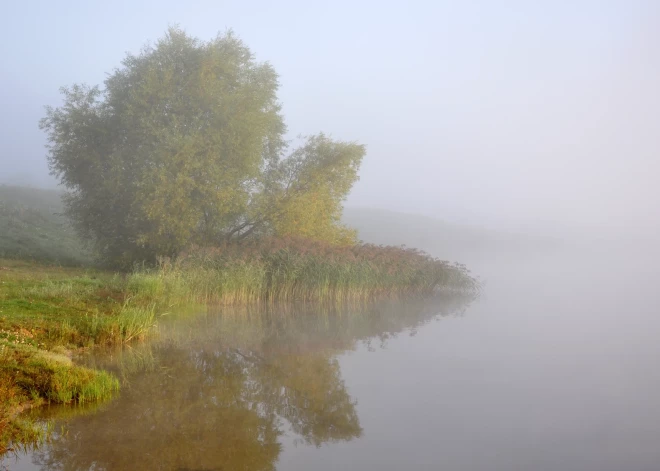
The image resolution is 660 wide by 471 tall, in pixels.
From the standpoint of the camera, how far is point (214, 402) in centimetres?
816

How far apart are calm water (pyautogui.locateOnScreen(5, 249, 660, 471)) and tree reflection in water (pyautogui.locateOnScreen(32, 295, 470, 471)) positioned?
0.03 metres

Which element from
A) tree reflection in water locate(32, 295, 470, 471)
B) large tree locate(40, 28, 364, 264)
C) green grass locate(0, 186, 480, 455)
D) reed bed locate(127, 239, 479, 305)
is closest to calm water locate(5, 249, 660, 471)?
tree reflection in water locate(32, 295, 470, 471)

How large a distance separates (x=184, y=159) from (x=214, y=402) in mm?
13639

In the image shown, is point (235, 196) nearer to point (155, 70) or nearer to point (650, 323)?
point (155, 70)

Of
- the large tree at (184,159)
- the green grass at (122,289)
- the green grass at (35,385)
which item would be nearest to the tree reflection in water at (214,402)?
the green grass at (35,385)

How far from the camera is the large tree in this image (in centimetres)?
2067

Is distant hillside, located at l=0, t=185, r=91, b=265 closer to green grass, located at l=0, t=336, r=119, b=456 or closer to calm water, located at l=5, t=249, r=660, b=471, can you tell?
calm water, located at l=5, t=249, r=660, b=471

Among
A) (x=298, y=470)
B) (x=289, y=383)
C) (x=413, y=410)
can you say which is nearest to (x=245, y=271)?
(x=289, y=383)

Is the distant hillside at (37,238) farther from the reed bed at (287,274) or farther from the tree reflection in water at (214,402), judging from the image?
the tree reflection in water at (214,402)

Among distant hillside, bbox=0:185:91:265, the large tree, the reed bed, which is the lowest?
distant hillside, bbox=0:185:91:265

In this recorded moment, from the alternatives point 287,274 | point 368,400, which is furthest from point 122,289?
point 368,400

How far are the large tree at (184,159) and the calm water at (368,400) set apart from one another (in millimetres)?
6850

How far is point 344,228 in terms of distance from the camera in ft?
85.1

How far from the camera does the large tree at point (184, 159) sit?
20672 millimetres
